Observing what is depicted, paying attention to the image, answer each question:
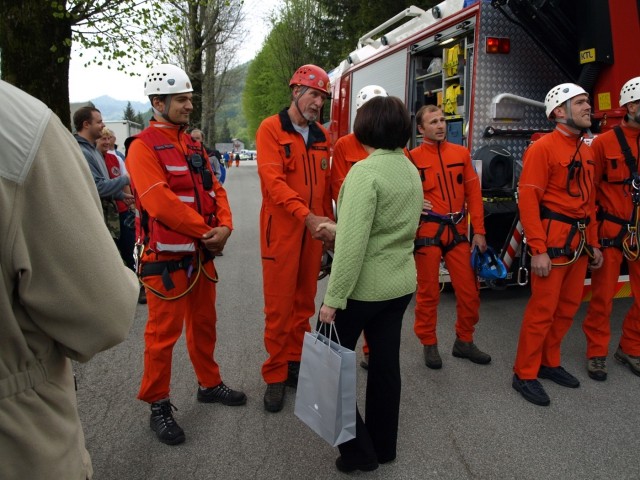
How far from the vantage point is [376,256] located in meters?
2.44

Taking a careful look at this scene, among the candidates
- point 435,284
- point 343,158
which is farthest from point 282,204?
point 435,284

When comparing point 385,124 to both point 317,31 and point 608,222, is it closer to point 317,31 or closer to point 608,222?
point 608,222

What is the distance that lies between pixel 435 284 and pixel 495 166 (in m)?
1.55

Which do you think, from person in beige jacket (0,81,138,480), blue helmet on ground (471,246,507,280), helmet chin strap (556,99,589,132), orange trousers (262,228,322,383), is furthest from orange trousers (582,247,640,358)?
person in beige jacket (0,81,138,480)

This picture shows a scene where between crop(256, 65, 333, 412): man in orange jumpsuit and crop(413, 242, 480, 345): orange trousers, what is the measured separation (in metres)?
0.96

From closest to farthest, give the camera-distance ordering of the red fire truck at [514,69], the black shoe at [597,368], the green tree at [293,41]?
1. the black shoe at [597,368]
2. the red fire truck at [514,69]
3. the green tree at [293,41]

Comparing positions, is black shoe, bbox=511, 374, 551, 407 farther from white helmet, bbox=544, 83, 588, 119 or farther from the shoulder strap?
white helmet, bbox=544, 83, 588, 119

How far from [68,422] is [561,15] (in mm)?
5192

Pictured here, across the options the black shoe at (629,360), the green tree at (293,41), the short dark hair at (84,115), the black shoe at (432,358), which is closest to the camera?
the black shoe at (629,360)

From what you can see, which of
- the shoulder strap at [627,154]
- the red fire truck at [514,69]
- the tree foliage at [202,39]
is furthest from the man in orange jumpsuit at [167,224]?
the tree foliage at [202,39]

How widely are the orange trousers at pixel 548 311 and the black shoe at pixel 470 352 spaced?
0.43 meters

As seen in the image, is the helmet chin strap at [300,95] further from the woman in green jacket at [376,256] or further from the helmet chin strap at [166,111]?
the woman in green jacket at [376,256]

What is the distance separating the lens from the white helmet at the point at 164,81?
9.57ft

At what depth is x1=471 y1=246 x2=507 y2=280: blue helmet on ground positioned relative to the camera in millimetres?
4055
